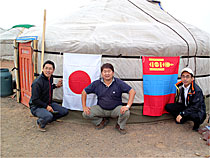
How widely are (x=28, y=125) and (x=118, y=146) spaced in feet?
5.35

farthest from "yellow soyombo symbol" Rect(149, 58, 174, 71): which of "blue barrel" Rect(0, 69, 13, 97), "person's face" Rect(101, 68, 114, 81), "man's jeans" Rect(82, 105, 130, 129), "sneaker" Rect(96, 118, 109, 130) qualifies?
"blue barrel" Rect(0, 69, 13, 97)

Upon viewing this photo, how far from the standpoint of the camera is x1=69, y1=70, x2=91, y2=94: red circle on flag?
3498mm

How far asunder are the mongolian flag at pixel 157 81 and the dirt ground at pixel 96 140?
344 millimetres

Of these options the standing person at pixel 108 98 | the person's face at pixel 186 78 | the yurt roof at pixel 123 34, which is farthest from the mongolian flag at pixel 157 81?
the standing person at pixel 108 98

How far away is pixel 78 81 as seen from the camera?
11.6ft

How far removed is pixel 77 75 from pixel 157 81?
1.39 m

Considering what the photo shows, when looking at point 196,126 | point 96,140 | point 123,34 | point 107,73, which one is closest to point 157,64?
point 123,34

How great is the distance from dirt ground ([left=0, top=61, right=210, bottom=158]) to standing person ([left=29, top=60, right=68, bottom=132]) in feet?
0.83

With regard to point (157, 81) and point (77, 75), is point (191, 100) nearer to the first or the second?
point (157, 81)

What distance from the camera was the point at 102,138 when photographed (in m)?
3.07

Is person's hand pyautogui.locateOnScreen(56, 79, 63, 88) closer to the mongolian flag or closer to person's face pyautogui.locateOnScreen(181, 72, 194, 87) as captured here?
the mongolian flag

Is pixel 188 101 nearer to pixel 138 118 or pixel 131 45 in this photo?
pixel 138 118

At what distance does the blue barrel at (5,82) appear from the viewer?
4930 millimetres

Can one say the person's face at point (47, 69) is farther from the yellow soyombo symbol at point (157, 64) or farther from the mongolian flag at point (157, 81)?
the yellow soyombo symbol at point (157, 64)
